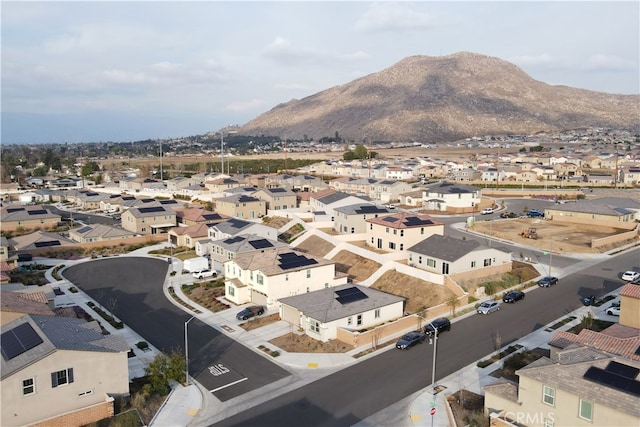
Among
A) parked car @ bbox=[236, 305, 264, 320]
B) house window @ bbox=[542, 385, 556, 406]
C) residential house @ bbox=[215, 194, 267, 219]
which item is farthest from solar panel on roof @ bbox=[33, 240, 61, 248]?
house window @ bbox=[542, 385, 556, 406]

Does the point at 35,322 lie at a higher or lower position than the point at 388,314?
higher

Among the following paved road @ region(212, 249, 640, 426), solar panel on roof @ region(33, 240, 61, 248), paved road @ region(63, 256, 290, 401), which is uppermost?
solar panel on roof @ region(33, 240, 61, 248)

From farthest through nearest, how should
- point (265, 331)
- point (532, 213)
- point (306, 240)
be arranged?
point (532, 213)
point (306, 240)
point (265, 331)

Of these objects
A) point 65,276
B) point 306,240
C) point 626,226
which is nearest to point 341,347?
point 306,240

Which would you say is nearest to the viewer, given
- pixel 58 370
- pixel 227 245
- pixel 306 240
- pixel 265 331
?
pixel 58 370

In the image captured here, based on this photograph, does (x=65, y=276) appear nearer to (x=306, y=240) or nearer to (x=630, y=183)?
(x=306, y=240)

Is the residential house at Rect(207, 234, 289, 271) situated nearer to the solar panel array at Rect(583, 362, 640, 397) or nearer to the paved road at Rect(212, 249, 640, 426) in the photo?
the paved road at Rect(212, 249, 640, 426)

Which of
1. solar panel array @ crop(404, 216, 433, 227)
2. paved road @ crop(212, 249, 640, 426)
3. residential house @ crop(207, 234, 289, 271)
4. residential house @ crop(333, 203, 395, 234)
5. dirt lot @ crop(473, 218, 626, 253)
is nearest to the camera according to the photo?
paved road @ crop(212, 249, 640, 426)
